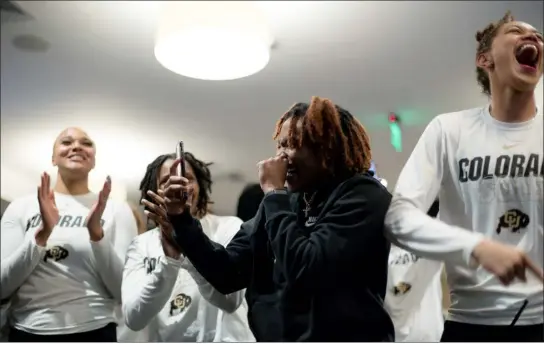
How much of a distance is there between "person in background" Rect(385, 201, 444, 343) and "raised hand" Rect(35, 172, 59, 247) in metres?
0.51

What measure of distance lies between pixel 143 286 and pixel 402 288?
36cm

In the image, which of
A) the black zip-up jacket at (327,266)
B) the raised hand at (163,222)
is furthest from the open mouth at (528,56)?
the raised hand at (163,222)

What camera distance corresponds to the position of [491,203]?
664mm

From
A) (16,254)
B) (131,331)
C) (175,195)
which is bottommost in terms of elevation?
(131,331)

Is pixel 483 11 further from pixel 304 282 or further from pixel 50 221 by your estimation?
pixel 50 221

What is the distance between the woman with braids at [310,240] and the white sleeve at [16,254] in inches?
9.3

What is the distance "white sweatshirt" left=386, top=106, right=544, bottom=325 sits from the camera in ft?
2.11

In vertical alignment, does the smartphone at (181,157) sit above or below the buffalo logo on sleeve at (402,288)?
above

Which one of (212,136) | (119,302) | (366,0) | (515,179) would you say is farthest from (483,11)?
(119,302)

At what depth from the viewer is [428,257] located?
0.66m

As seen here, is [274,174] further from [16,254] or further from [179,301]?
[16,254]

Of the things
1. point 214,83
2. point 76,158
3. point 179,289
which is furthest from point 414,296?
point 76,158

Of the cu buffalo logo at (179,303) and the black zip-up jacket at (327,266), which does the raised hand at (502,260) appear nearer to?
→ the black zip-up jacket at (327,266)

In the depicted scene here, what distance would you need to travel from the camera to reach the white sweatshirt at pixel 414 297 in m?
0.71
